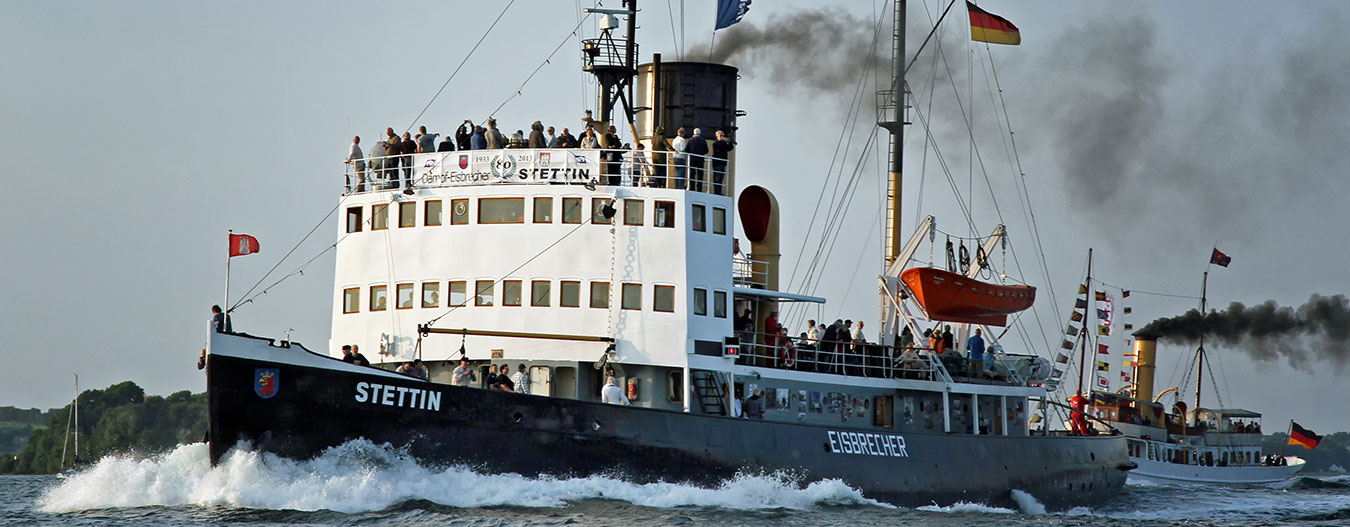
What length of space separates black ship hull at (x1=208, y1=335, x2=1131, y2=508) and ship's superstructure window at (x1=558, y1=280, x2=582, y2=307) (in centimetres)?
257

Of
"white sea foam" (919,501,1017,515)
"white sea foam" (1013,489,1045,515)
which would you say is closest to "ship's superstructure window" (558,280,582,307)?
"white sea foam" (919,501,1017,515)

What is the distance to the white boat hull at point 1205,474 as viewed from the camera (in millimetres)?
54531

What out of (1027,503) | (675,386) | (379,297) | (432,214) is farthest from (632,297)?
(1027,503)

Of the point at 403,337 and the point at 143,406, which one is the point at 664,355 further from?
the point at 143,406

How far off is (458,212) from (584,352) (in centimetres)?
322

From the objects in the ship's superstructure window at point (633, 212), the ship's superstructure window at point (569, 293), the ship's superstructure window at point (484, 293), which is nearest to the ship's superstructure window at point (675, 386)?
the ship's superstructure window at point (569, 293)

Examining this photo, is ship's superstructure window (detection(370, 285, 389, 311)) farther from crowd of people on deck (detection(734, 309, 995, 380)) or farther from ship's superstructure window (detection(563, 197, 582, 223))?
crowd of people on deck (detection(734, 309, 995, 380))

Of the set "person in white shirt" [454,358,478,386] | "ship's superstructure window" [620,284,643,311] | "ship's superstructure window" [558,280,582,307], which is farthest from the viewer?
"ship's superstructure window" [620,284,643,311]

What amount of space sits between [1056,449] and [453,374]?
14471 millimetres

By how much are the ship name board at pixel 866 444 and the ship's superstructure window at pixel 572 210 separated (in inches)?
227

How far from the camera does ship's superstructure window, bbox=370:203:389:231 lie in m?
26.1

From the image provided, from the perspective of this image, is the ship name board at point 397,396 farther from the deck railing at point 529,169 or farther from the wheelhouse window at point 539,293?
the deck railing at point 529,169

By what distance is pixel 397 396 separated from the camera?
22.0m

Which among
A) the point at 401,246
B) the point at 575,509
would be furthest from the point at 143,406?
the point at 575,509
